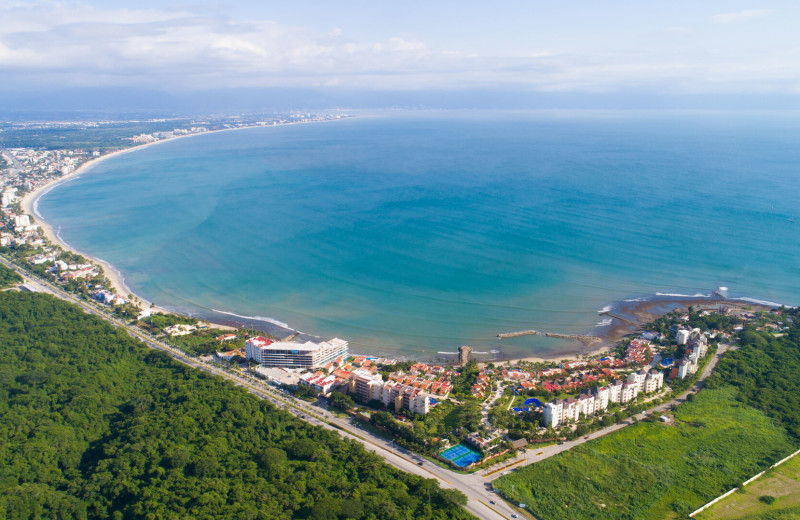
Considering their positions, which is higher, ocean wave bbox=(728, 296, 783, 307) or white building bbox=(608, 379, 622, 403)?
ocean wave bbox=(728, 296, 783, 307)

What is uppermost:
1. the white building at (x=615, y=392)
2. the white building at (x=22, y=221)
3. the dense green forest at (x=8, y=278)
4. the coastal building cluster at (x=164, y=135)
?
the coastal building cluster at (x=164, y=135)

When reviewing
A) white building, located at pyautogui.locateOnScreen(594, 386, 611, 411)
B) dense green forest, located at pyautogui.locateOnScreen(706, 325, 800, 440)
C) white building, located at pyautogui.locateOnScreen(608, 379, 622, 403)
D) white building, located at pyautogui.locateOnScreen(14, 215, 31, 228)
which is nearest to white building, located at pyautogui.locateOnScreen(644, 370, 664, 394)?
white building, located at pyautogui.locateOnScreen(608, 379, 622, 403)

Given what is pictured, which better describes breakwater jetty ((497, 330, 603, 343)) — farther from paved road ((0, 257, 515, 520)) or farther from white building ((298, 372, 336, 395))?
paved road ((0, 257, 515, 520))

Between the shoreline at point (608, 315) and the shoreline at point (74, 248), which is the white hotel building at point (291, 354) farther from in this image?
the shoreline at point (74, 248)

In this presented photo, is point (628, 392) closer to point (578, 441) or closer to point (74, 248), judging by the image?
point (578, 441)

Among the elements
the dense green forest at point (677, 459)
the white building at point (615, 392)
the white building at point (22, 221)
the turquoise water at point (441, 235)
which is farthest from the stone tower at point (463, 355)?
the white building at point (22, 221)

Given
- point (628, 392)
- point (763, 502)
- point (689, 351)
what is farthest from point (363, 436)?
point (689, 351)
